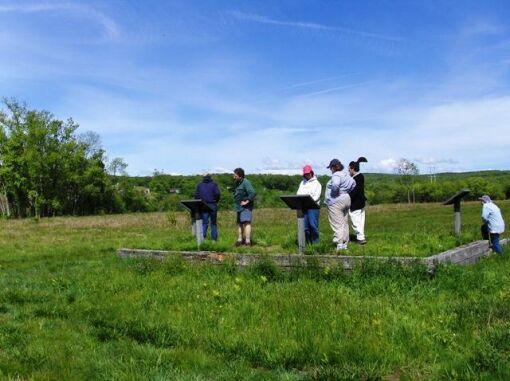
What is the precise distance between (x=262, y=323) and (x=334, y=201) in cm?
454

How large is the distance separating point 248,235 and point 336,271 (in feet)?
12.7

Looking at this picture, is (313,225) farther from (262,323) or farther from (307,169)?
(262,323)

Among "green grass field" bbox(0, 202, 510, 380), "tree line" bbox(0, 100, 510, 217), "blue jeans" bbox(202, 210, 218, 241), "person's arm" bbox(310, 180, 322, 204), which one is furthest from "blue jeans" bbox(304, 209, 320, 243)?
"tree line" bbox(0, 100, 510, 217)

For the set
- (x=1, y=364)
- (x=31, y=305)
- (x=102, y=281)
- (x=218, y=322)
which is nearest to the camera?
(x=1, y=364)

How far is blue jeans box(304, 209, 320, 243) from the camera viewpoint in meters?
12.3

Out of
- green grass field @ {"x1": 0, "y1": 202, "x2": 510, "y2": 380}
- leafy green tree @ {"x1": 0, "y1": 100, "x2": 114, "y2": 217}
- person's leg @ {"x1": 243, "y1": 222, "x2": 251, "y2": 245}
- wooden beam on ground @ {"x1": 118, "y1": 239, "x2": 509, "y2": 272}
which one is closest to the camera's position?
green grass field @ {"x1": 0, "y1": 202, "x2": 510, "y2": 380}

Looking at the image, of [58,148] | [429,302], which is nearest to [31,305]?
[429,302]

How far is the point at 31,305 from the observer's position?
8672mm

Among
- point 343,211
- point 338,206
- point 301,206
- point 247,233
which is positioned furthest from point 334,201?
point 247,233

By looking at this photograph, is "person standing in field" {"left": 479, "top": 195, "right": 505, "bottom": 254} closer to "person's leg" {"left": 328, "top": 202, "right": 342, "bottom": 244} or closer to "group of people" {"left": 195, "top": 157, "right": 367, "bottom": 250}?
"group of people" {"left": 195, "top": 157, "right": 367, "bottom": 250}

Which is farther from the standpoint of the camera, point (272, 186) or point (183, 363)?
point (272, 186)

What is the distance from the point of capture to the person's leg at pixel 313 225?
12.3 metres

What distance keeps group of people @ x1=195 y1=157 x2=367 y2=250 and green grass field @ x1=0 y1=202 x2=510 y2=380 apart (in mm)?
619

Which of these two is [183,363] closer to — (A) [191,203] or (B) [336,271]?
(B) [336,271]
